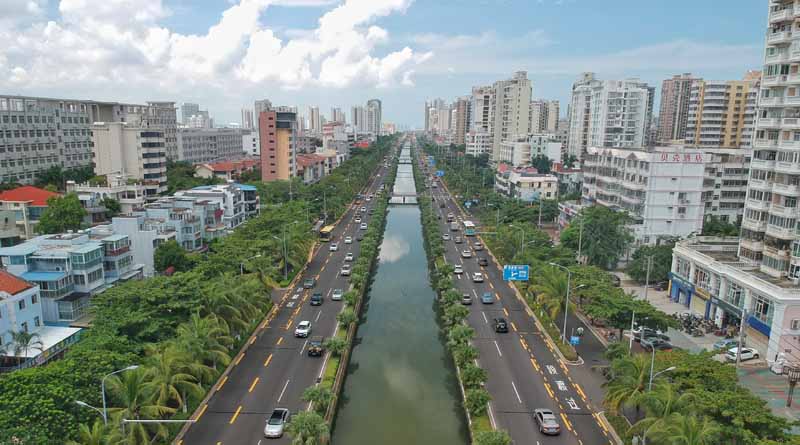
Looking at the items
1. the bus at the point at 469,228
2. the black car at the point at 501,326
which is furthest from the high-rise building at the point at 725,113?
the black car at the point at 501,326

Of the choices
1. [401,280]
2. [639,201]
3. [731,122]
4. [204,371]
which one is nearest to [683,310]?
[639,201]

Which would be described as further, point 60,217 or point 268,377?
point 60,217

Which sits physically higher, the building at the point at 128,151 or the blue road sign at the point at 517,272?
the building at the point at 128,151

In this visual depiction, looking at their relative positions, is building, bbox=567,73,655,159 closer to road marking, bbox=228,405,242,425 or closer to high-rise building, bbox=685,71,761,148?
high-rise building, bbox=685,71,761,148

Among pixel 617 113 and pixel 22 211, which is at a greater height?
pixel 617 113

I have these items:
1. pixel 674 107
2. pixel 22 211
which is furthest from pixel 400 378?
pixel 674 107

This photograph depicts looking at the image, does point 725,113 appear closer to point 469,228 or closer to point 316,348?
point 469,228

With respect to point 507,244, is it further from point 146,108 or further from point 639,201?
point 146,108

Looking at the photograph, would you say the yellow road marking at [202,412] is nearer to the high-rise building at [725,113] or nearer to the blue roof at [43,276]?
the blue roof at [43,276]
